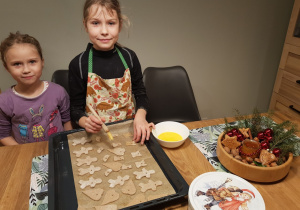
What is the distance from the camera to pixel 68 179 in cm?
88

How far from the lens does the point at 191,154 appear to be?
105 cm

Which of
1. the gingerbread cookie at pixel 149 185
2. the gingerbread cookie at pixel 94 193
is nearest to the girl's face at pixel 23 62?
the gingerbread cookie at pixel 94 193

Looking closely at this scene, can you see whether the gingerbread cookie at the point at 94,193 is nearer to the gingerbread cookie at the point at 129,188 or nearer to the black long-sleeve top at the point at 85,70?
the gingerbread cookie at the point at 129,188

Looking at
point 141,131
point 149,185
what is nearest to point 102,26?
point 141,131

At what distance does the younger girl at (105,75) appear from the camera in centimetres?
109

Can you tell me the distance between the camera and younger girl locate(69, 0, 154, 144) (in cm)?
109

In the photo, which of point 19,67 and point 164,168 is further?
point 19,67

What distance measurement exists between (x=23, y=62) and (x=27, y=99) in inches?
8.0

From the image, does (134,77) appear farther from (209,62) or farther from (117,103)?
(209,62)

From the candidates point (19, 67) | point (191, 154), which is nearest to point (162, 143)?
point (191, 154)

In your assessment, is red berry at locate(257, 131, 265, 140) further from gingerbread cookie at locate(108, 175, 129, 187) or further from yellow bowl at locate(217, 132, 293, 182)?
gingerbread cookie at locate(108, 175, 129, 187)

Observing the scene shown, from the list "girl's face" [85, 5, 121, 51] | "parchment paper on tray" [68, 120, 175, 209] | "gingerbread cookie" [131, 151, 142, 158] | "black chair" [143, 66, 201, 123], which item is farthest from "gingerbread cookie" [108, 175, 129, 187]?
"black chair" [143, 66, 201, 123]

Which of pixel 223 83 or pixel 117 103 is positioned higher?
pixel 117 103

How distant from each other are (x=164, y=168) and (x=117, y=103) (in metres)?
0.54
